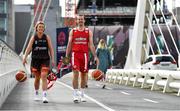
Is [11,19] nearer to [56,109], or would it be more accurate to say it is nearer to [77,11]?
[77,11]

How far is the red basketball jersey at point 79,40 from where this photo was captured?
1364 cm

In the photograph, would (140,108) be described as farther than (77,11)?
No

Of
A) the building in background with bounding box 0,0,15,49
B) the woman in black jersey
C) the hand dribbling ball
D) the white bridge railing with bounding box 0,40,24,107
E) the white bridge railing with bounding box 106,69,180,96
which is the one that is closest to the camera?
the white bridge railing with bounding box 0,40,24,107

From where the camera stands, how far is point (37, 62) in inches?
539

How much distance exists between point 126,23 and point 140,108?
12177 cm

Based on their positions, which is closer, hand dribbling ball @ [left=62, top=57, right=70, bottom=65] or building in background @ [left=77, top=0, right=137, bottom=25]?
hand dribbling ball @ [left=62, top=57, right=70, bottom=65]

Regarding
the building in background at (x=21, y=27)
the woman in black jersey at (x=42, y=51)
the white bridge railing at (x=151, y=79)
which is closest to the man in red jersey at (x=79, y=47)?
the woman in black jersey at (x=42, y=51)

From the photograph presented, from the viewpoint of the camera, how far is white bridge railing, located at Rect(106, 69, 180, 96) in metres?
19.3

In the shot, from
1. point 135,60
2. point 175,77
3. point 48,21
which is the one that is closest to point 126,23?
point 48,21

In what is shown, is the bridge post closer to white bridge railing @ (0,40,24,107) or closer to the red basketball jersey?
white bridge railing @ (0,40,24,107)

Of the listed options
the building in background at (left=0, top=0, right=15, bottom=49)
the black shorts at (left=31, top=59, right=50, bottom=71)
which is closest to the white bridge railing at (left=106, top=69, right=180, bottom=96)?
the black shorts at (left=31, top=59, right=50, bottom=71)

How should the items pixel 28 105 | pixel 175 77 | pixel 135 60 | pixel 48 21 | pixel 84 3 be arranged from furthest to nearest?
pixel 48 21 < pixel 84 3 < pixel 135 60 < pixel 175 77 < pixel 28 105

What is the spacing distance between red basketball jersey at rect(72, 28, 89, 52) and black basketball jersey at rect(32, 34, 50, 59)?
64 centimetres

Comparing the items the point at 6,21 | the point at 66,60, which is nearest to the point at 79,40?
→ the point at 66,60
